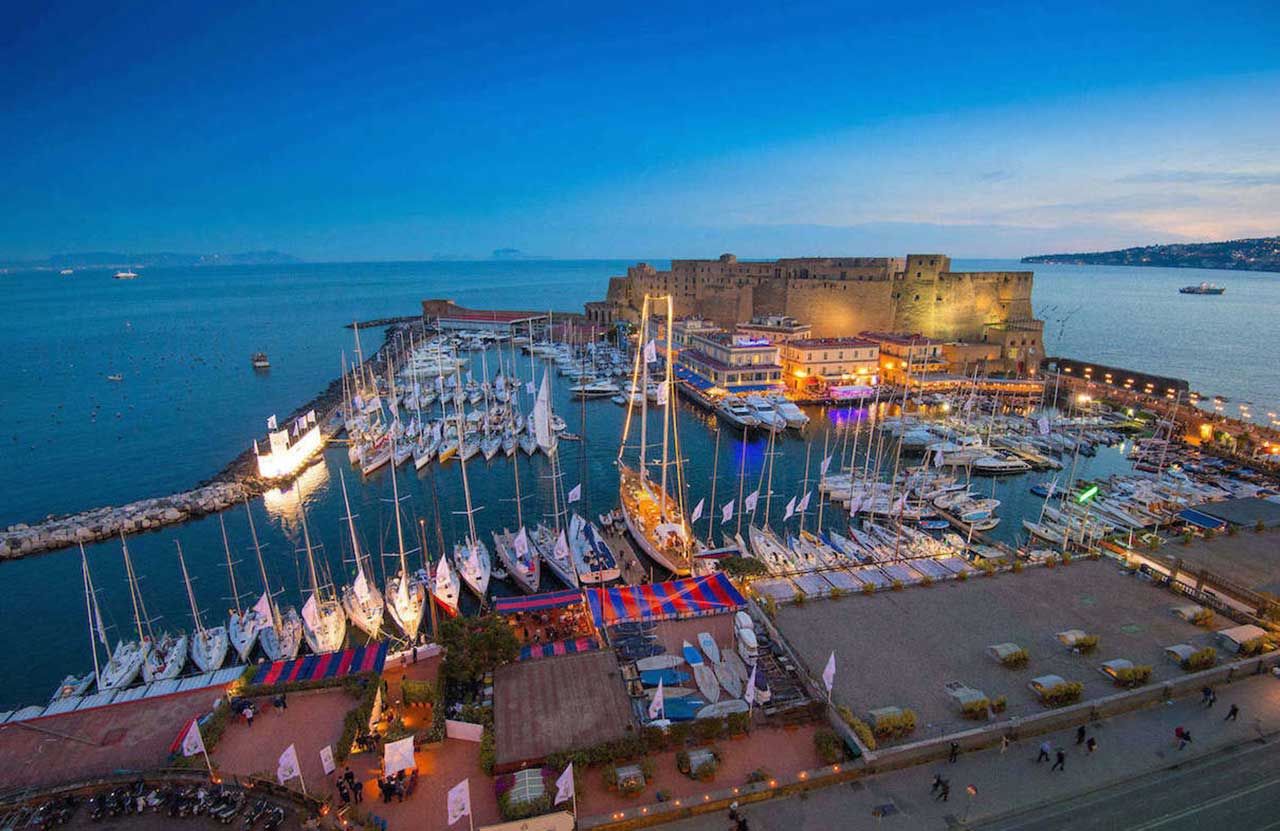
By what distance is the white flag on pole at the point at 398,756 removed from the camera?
13.3 metres

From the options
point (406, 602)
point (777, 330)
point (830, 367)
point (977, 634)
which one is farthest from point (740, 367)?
point (977, 634)

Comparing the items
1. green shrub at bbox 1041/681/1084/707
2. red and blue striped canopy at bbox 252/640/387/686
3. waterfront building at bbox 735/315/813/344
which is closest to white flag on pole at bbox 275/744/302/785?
red and blue striped canopy at bbox 252/640/387/686

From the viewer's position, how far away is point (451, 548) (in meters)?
32.6

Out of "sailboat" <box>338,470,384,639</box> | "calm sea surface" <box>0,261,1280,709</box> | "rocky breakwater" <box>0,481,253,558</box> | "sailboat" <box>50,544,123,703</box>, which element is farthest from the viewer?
"rocky breakwater" <box>0,481,253,558</box>

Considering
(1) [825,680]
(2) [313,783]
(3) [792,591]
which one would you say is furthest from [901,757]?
(2) [313,783]

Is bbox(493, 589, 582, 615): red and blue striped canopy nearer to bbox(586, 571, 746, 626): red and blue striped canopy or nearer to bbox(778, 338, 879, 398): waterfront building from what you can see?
bbox(586, 571, 746, 626): red and blue striped canopy

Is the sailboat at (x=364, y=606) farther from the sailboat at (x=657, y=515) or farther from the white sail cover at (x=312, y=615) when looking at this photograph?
the sailboat at (x=657, y=515)

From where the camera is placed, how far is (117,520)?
35.6 m

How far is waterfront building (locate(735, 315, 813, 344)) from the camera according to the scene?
231 ft

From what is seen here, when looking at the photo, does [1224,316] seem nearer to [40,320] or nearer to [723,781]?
[723,781]

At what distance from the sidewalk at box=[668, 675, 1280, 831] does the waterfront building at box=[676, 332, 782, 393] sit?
1804 inches

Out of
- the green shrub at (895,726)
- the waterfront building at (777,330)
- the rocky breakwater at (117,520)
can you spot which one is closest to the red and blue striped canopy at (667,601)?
the green shrub at (895,726)

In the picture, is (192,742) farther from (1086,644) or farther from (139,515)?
(139,515)

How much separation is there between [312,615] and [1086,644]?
87.8 ft
